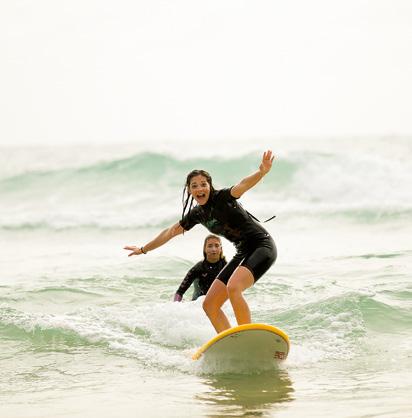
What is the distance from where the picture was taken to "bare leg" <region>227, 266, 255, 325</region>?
713 centimetres

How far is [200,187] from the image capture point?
727cm

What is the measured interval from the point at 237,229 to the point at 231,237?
0.44 ft

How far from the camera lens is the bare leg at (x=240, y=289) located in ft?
23.4

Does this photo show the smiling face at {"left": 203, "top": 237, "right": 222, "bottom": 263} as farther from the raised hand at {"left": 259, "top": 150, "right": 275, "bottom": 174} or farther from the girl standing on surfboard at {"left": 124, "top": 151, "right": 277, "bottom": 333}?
the raised hand at {"left": 259, "top": 150, "right": 275, "bottom": 174}

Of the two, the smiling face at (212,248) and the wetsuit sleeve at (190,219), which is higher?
the wetsuit sleeve at (190,219)

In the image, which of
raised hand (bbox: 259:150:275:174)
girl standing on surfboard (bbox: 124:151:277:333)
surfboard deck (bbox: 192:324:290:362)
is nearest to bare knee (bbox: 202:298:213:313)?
girl standing on surfboard (bbox: 124:151:277:333)

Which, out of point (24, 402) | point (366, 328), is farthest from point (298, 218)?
point (24, 402)

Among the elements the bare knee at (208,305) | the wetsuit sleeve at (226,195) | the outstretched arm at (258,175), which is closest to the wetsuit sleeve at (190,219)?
the wetsuit sleeve at (226,195)

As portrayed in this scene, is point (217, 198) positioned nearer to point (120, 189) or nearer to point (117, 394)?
point (117, 394)

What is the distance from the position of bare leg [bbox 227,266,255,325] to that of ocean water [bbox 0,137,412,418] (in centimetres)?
49

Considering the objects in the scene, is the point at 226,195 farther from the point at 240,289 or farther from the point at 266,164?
the point at 240,289

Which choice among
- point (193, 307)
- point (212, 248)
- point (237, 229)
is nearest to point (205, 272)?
point (212, 248)

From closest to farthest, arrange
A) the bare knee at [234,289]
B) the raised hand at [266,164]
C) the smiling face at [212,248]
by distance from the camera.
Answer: the raised hand at [266,164], the bare knee at [234,289], the smiling face at [212,248]

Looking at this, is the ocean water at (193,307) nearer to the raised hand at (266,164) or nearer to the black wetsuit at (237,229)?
the black wetsuit at (237,229)
